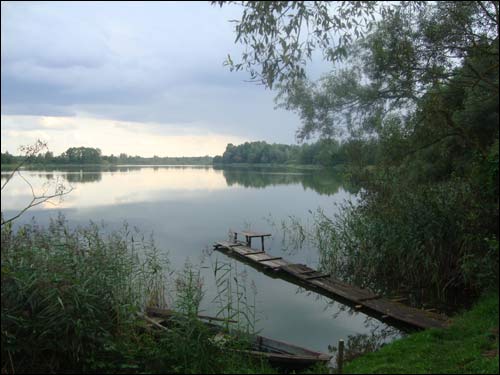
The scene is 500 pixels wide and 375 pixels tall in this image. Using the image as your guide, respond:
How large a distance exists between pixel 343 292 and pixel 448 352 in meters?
4.25

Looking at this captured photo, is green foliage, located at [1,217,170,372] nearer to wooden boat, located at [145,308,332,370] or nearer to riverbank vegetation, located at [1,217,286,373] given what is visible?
riverbank vegetation, located at [1,217,286,373]

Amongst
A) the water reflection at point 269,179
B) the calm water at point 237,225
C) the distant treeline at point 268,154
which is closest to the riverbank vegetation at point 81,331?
the calm water at point 237,225

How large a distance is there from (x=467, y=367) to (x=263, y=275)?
26.9 ft

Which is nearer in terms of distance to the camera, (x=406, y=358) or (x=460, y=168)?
(x=406, y=358)

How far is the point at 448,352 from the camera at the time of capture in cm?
471

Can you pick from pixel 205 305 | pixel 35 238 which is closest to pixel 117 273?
pixel 35 238

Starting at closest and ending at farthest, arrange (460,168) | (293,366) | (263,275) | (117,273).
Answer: (293,366) → (117,273) → (460,168) → (263,275)

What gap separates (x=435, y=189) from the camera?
9391mm

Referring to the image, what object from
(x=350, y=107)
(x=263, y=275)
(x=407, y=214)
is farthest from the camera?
(x=350, y=107)

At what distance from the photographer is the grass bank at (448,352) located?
4203mm

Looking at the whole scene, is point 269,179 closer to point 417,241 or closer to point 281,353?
point 417,241

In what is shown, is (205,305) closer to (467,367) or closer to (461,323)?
(461,323)

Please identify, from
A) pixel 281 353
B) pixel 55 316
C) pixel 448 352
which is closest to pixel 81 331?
pixel 55 316

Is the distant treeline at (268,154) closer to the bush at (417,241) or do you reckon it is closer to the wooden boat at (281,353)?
the bush at (417,241)
